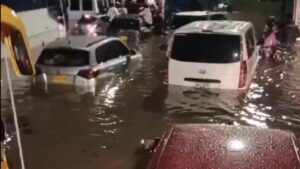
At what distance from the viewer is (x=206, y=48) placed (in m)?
11.5

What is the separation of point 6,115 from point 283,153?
834cm

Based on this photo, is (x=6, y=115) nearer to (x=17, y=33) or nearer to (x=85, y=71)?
(x=85, y=71)

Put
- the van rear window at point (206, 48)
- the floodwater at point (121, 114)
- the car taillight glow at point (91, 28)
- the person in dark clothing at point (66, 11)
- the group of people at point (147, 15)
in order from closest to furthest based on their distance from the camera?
the floodwater at point (121, 114), the van rear window at point (206, 48), the car taillight glow at point (91, 28), the group of people at point (147, 15), the person in dark clothing at point (66, 11)

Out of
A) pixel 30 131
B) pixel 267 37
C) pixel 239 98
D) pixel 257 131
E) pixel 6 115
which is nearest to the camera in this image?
pixel 257 131

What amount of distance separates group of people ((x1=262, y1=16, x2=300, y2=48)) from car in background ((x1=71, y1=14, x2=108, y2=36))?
30.0ft

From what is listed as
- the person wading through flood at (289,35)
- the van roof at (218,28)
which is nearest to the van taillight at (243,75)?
the van roof at (218,28)

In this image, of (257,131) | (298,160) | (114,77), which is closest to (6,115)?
(114,77)

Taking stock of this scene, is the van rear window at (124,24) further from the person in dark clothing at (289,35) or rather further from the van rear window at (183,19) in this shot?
the person in dark clothing at (289,35)

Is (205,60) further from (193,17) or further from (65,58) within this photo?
(193,17)

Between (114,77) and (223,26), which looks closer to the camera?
(223,26)

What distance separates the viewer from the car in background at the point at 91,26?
25703mm

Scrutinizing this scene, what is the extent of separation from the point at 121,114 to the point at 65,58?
2.76 m

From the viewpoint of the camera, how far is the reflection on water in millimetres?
9492

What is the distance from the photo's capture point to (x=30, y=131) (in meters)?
10.8
